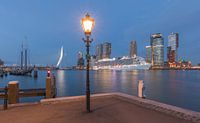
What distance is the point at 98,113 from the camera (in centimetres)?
987

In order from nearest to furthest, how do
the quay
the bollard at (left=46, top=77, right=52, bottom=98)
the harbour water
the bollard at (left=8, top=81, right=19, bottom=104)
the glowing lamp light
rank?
the quay → the glowing lamp light → the bollard at (left=8, top=81, right=19, bottom=104) → the bollard at (left=46, top=77, right=52, bottom=98) → the harbour water

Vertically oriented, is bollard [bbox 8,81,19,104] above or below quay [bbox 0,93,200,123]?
above

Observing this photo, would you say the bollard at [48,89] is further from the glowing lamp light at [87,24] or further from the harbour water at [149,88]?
the harbour water at [149,88]

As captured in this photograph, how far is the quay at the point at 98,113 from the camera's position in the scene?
8.68 m

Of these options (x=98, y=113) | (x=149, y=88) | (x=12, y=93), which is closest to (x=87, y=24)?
(x=98, y=113)

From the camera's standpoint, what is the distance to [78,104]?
1195cm

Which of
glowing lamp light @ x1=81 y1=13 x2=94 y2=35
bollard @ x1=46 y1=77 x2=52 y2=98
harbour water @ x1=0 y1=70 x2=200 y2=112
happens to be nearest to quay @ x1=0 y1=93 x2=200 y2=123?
bollard @ x1=46 y1=77 x2=52 y2=98

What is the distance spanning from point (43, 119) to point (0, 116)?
2260 mm

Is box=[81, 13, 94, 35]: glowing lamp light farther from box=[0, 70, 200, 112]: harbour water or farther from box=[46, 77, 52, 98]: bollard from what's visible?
box=[0, 70, 200, 112]: harbour water

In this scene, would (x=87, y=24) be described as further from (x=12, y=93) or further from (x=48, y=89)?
(x=48, y=89)

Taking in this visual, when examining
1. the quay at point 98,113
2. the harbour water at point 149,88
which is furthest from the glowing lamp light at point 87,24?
the harbour water at point 149,88

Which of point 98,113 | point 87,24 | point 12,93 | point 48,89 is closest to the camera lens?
point 98,113

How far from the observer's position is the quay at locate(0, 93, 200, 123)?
28.5 ft

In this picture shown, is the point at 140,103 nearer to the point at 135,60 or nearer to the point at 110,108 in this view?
the point at 110,108
